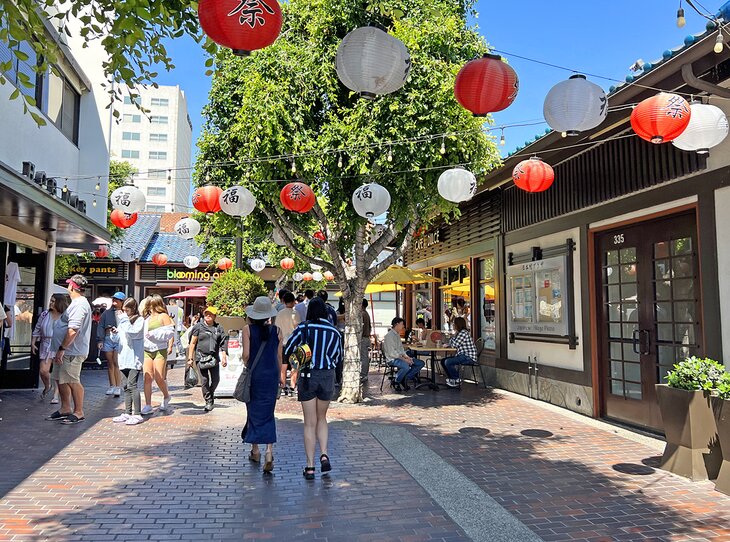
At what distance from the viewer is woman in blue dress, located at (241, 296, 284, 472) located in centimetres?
556

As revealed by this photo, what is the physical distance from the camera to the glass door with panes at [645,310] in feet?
21.5

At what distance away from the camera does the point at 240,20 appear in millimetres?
3879

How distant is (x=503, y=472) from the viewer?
18.3 feet

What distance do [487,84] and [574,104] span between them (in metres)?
0.88

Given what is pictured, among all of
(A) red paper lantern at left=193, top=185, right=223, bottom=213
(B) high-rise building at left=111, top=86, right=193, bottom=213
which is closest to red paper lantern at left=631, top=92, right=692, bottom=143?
(A) red paper lantern at left=193, top=185, right=223, bottom=213

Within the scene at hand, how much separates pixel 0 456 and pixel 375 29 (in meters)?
5.87

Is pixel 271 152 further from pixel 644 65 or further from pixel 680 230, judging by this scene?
pixel 680 230

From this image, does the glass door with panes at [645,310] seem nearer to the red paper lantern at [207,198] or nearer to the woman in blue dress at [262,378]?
the woman in blue dress at [262,378]

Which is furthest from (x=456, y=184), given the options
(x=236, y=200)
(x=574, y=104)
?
(x=236, y=200)

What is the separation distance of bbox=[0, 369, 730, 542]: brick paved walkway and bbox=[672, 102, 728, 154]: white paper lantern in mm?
3198

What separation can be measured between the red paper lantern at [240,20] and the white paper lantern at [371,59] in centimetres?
85

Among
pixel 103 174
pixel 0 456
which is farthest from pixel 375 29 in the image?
pixel 103 174

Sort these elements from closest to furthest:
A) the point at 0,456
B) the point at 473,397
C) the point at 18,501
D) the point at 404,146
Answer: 1. the point at 18,501
2. the point at 0,456
3. the point at 404,146
4. the point at 473,397

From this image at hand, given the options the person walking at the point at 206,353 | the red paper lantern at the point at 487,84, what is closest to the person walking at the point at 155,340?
the person walking at the point at 206,353
